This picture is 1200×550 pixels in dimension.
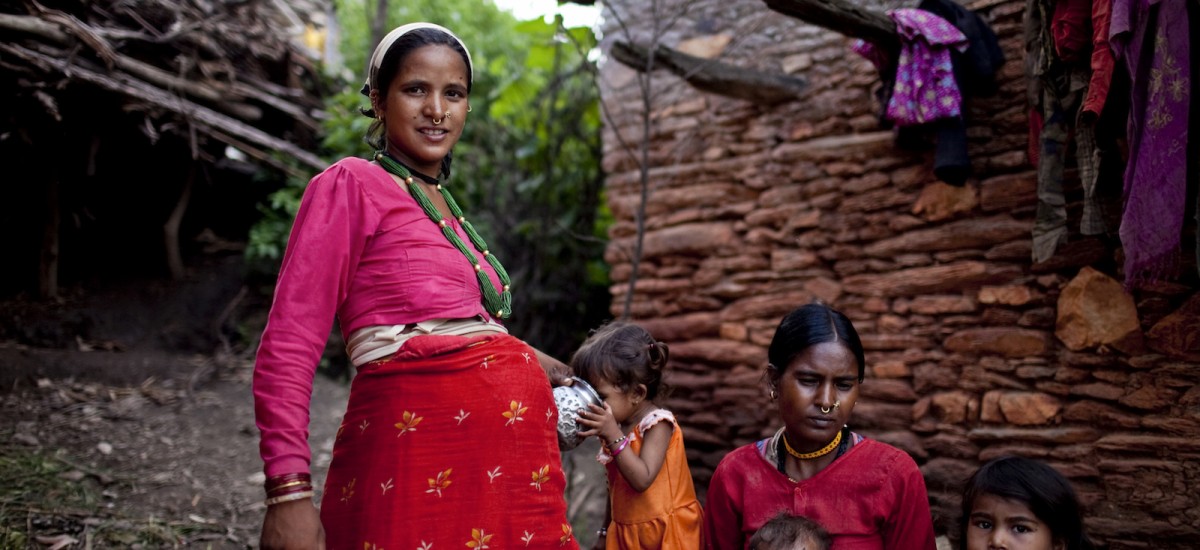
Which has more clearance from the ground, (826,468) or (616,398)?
(616,398)

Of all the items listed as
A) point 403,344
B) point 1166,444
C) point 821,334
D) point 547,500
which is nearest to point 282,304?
point 403,344

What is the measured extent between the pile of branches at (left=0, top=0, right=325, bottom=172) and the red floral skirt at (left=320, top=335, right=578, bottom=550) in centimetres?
340

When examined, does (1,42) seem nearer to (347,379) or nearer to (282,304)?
(347,379)

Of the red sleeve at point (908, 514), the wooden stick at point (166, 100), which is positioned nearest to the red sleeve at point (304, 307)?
the red sleeve at point (908, 514)

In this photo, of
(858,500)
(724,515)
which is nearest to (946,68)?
(858,500)

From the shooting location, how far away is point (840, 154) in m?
3.80

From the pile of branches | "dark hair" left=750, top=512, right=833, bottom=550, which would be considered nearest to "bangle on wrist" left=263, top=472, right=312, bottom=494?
"dark hair" left=750, top=512, right=833, bottom=550

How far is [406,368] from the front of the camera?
5.24ft

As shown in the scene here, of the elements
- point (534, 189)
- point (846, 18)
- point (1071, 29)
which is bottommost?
point (1071, 29)

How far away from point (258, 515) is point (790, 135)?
124 inches

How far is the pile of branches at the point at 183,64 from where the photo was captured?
4.29 meters

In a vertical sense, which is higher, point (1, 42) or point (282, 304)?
point (1, 42)

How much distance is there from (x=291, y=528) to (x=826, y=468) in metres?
1.48

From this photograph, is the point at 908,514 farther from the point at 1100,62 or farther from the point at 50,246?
the point at 50,246
